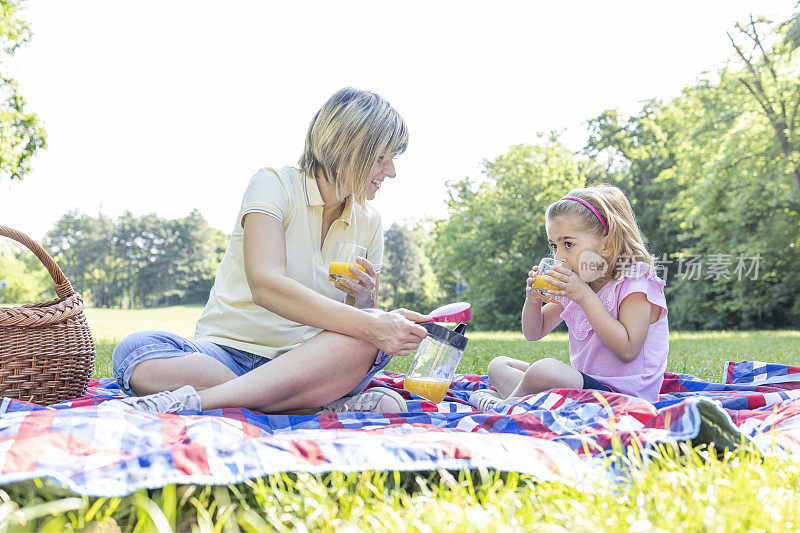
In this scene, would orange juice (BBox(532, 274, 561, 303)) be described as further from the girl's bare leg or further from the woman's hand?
the woman's hand

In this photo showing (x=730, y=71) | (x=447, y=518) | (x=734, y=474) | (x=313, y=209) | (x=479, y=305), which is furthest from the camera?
(x=479, y=305)

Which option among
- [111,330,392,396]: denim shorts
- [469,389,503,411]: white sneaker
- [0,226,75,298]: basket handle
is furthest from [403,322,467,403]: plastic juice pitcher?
[0,226,75,298]: basket handle

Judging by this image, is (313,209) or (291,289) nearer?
(291,289)

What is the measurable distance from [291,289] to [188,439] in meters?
0.78

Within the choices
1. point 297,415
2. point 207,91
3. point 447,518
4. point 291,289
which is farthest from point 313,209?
point 207,91

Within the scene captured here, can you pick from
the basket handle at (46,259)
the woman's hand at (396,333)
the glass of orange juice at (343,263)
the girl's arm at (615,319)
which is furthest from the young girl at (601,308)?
the basket handle at (46,259)

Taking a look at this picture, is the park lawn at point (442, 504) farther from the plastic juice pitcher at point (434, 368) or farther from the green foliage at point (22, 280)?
the green foliage at point (22, 280)

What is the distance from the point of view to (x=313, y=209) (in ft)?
8.18

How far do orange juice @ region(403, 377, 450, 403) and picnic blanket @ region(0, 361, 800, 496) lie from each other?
1.94 feet

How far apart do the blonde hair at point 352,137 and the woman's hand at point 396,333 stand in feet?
2.16

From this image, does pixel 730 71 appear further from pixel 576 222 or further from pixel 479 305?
pixel 576 222

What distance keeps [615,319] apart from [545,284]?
1.04ft

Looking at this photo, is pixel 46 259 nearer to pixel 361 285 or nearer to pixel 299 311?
pixel 299 311

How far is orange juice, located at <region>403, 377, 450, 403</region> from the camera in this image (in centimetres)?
248
